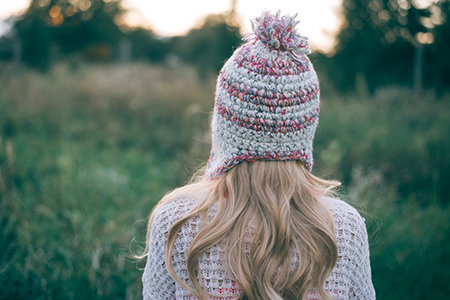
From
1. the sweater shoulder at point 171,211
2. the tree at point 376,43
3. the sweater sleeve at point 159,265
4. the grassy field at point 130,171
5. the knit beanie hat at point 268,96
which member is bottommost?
the grassy field at point 130,171

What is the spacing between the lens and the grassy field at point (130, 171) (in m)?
2.39

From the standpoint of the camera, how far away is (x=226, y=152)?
121 cm

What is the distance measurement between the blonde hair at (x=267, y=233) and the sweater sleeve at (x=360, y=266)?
0.38 ft

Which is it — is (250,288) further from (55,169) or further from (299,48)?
(55,169)

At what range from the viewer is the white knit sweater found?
1.13 m

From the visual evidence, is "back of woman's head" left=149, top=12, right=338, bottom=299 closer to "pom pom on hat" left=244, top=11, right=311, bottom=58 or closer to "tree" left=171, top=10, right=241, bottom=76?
"pom pom on hat" left=244, top=11, right=311, bottom=58

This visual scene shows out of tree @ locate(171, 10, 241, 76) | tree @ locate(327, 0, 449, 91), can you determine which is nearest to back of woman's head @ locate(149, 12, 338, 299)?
tree @ locate(171, 10, 241, 76)

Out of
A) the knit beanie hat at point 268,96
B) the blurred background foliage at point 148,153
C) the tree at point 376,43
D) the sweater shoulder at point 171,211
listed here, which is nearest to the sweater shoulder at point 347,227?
the knit beanie hat at point 268,96

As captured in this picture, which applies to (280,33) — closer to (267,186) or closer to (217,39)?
(267,186)

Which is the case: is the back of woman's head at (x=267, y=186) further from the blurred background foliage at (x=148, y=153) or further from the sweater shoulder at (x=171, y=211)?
the blurred background foliage at (x=148, y=153)

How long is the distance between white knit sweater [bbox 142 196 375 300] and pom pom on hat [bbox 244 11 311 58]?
609mm

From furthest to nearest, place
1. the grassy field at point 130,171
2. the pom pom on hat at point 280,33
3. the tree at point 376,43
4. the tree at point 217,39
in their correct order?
the tree at point 376,43
the tree at point 217,39
the grassy field at point 130,171
the pom pom on hat at point 280,33

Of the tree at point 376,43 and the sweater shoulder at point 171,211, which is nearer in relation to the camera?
the sweater shoulder at point 171,211

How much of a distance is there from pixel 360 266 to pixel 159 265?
0.78 metres
